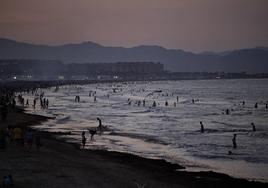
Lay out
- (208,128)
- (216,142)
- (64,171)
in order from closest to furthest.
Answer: (64,171) → (216,142) → (208,128)

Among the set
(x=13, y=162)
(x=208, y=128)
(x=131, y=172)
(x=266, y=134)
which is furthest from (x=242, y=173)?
(x=208, y=128)

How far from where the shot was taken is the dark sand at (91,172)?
1786cm

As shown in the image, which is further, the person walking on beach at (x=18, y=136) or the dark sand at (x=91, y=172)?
the person walking on beach at (x=18, y=136)

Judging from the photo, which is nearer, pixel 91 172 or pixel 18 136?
pixel 91 172

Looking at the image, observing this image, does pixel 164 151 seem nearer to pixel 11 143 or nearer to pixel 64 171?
pixel 11 143

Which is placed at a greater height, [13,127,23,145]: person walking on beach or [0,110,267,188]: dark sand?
[13,127,23,145]: person walking on beach

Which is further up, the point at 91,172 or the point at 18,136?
the point at 18,136

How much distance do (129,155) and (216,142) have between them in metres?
11.2

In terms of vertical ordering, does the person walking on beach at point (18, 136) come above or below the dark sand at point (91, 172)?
above

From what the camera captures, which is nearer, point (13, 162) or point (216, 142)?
point (13, 162)

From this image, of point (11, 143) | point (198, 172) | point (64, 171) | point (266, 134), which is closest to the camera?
point (64, 171)

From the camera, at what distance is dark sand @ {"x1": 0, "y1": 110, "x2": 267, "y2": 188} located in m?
17.9

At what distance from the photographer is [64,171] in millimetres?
19641

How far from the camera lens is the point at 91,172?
802 inches
